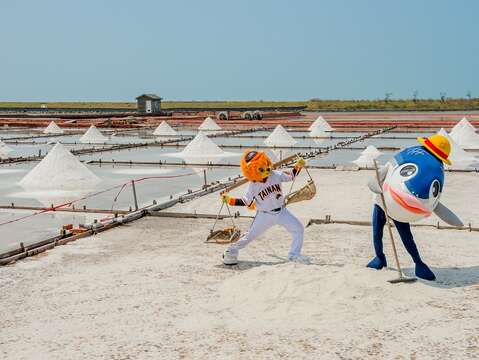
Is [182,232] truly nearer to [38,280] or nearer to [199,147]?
[38,280]

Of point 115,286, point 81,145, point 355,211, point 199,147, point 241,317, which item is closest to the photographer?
point 241,317

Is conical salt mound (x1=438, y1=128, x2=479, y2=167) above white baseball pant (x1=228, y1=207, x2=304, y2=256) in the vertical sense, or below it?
above

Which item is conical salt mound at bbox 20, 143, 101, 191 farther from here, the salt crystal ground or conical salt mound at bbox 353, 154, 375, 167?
conical salt mound at bbox 353, 154, 375, 167

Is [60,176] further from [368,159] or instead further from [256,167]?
[368,159]

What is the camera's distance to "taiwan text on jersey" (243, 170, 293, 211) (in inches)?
270

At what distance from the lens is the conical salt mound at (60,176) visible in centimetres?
1456

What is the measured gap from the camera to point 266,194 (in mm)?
6855

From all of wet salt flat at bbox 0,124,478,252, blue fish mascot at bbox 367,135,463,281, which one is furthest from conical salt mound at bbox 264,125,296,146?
blue fish mascot at bbox 367,135,463,281

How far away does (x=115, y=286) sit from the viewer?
6520mm

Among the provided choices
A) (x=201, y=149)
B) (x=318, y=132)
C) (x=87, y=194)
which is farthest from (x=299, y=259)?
(x=318, y=132)

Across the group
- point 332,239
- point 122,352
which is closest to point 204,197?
point 332,239

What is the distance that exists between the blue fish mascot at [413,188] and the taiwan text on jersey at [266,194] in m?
1.10

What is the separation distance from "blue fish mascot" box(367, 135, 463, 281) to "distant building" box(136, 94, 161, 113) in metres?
56.9

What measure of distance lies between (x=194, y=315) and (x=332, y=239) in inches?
133
